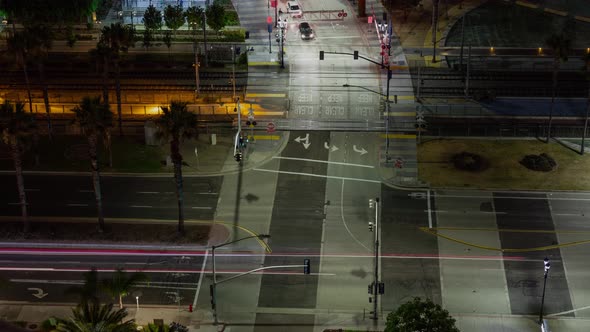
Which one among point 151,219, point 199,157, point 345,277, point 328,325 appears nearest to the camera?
point 328,325

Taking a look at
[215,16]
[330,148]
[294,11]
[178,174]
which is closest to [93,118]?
[178,174]

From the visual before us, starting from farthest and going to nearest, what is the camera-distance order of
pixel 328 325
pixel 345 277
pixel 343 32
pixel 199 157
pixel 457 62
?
pixel 343 32
pixel 457 62
pixel 199 157
pixel 345 277
pixel 328 325

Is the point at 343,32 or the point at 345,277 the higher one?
the point at 343,32

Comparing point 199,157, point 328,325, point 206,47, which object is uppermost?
point 206,47

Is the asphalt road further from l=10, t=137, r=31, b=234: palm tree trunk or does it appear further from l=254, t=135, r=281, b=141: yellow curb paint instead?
l=254, t=135, r=281, b=141: yellow curb paint

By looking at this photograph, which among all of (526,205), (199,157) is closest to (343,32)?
(199,157)

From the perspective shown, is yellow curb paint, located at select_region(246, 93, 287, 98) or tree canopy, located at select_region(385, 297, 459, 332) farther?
yellow curb paint, located at select_region(246, 93, 287, 98)

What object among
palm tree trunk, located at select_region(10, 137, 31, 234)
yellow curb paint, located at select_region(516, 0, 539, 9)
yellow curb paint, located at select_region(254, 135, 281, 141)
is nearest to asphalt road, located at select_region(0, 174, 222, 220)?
palm tree trunk, located at select_region(10, 137, 31, 234)

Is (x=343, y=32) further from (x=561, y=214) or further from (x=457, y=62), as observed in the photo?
(x=561, y=214)
